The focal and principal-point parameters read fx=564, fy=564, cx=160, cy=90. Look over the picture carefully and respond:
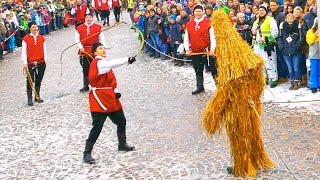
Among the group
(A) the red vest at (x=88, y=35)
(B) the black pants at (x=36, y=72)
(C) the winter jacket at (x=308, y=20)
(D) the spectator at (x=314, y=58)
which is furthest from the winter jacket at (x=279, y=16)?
(B) the black pants at (x=36, y=72)

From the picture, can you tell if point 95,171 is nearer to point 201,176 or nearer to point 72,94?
point 201,176

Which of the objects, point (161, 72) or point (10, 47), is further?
point (10, 47)

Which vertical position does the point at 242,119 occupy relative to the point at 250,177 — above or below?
above

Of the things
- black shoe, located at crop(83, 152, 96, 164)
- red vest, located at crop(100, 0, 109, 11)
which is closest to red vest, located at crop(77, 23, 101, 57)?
black shoe, located at crop(83, 152, 96, 164)

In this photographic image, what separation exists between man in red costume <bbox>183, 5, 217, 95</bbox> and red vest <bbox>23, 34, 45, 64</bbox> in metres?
3.08

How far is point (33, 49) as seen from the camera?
11.8m

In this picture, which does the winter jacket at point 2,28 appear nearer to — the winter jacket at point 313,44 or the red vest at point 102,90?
the winter jacket at point 313,44

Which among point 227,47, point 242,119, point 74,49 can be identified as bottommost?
point 74,49

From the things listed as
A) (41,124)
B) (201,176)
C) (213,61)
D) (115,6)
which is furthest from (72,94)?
(115,6)

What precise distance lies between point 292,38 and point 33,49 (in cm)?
526

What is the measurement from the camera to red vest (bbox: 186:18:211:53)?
11023mm

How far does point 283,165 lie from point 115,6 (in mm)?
18541

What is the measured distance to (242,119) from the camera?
663cm

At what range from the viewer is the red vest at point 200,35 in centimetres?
1102
